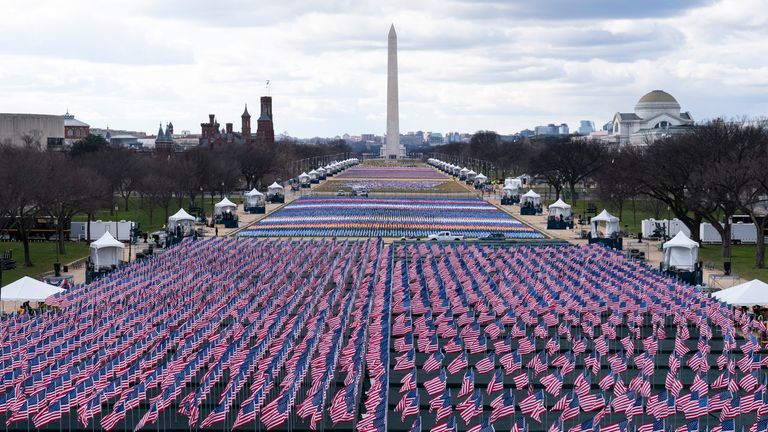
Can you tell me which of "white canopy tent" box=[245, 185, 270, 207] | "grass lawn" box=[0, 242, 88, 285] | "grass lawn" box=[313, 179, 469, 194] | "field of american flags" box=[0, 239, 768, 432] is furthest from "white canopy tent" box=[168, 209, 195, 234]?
"grass lawn" box=[313, 179, 469, 194]

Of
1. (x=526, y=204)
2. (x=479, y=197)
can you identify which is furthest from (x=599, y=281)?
(x=479, y=197)

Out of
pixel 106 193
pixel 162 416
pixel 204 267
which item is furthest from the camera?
pixel 106 193

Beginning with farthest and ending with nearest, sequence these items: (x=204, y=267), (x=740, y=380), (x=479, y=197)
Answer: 1. (x=479, y=197)
2. (x=204, y=267)
3. (x=740, y=380)

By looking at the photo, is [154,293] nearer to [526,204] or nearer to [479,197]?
[526,204]

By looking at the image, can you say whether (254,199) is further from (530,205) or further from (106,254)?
(106,254)

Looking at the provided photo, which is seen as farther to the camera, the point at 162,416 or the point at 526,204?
the point at 526,204

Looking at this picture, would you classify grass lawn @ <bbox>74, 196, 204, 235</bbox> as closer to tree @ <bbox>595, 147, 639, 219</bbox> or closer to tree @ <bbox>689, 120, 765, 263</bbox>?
tree @ <bbox>595, 147, 639, 219</bbox>
